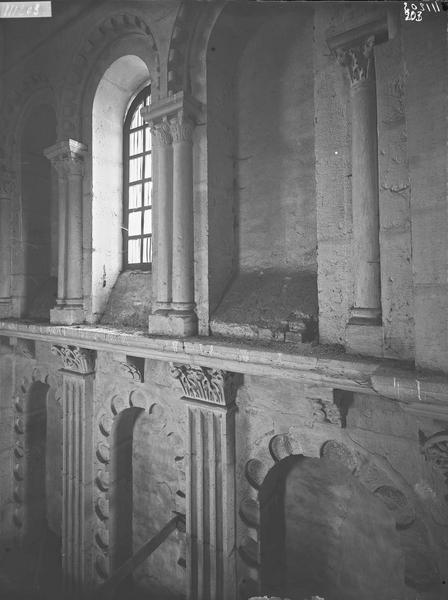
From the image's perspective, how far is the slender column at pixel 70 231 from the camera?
14.3 feet

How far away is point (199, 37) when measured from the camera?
10.9ft

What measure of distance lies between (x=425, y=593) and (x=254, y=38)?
14.9 feet

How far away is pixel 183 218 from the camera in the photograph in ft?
10.9

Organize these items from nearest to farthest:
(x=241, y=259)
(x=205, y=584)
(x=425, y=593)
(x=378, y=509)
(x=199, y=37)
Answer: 1. (x=425, y=593)
2. (x=378, y=509)
3. (x=205, y=584)
4. (x=199, y=37)
5. (x=241, y=259)

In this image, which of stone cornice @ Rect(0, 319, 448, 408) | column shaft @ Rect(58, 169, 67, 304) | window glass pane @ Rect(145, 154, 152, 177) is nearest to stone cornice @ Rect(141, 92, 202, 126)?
window glass pane @ Rect(145, 154, 152, 177)

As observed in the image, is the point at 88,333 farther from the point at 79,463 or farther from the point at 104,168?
the point at 104,168

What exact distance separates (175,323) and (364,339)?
163cm

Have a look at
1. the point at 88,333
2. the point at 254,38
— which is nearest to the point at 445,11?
the point at 254,38

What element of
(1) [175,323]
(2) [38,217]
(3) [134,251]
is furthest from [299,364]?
(2) [38,217]

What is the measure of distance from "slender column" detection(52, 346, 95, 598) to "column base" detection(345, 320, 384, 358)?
298cm

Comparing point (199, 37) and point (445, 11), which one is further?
point (199, 37)

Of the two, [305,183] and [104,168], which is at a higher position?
[104,168]

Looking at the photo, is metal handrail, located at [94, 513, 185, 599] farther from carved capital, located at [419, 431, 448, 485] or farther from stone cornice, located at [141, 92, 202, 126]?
stone cornice, located at [141, 92, 202, 126]

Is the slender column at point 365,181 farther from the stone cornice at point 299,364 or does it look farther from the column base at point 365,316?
the stone cornice at point 299,364
